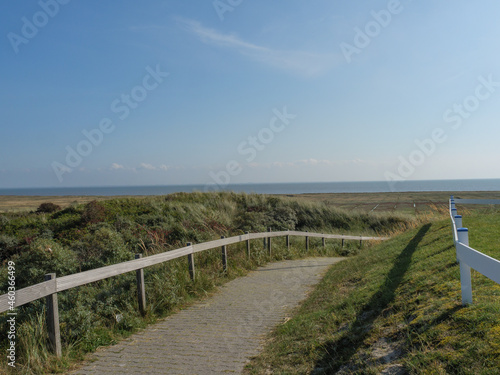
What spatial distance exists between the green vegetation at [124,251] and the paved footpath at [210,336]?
1.24 feet

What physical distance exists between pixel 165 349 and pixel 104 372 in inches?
38.2

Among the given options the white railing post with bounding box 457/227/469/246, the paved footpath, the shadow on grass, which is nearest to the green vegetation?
the paved footpath

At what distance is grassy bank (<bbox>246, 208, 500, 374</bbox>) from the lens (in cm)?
356

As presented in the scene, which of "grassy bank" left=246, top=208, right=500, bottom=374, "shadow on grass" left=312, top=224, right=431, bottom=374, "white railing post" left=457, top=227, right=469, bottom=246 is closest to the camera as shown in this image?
"grassy bank" left=246, top=208, right=500, bottom=374

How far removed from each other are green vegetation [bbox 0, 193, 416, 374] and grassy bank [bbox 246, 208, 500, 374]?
255 centimetres

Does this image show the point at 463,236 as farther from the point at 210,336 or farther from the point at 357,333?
the point at 210,336

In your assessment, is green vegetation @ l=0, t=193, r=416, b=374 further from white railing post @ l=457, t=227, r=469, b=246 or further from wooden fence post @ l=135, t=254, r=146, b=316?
white railing post @ l=457, t=227, r=469, b=246

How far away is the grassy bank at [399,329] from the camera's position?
11.7ft

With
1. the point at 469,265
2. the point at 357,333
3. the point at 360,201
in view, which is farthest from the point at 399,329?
the point at 360,201

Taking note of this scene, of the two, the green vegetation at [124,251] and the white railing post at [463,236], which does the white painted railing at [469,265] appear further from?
the green vegetation at [124,251]

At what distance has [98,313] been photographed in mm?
6578

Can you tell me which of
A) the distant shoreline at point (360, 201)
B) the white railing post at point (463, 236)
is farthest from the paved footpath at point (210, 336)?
the distant shoreline at point (360, 201)

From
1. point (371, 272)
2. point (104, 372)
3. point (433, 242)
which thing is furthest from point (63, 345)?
point (433, 242)

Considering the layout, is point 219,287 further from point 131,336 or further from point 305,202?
point 305,202
